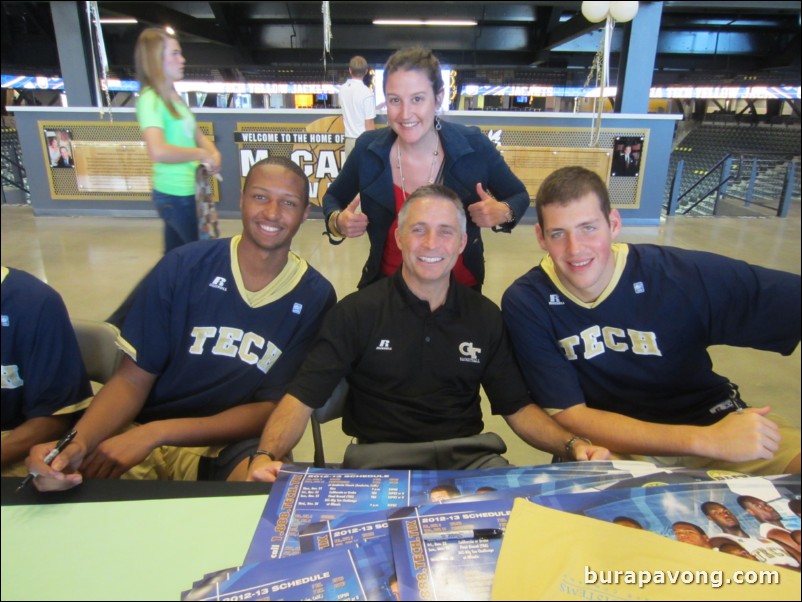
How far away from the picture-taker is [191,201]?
5.53ft

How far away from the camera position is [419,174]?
131 centimetres

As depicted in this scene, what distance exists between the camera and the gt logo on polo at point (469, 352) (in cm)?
102

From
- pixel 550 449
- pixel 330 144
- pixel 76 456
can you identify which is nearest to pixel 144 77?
pixel 76 456

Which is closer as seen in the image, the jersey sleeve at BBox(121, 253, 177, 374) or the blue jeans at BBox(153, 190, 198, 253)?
the jersey sleeve at BBox(121, 253, 177, 374)

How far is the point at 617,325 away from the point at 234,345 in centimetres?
77

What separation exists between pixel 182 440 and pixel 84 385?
20 centimetres

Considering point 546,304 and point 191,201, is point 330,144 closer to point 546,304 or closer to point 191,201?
point 191,201

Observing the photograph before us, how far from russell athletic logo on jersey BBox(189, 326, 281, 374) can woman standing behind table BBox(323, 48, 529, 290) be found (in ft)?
1.29

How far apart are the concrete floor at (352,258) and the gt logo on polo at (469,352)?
1.51ft

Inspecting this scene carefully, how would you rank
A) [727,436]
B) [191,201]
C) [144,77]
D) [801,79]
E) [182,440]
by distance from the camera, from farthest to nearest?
[191,201]
[144,77]
[182,440]
[727,436]
[801,79]

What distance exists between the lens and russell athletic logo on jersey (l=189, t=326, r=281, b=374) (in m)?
1.00

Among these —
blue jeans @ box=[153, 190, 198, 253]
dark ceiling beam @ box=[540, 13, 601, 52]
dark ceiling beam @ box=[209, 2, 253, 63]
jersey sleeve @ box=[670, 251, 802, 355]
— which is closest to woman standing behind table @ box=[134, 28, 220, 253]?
blue jeans @ box=[153, 190, 198, 253]

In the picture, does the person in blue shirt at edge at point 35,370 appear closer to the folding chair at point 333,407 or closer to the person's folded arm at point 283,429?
the person's folded arm at point 283,429

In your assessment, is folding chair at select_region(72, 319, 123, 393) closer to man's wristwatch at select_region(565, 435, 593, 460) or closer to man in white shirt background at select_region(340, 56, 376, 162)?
man's wristwatch at select_region(565, 435, 593, 460)
